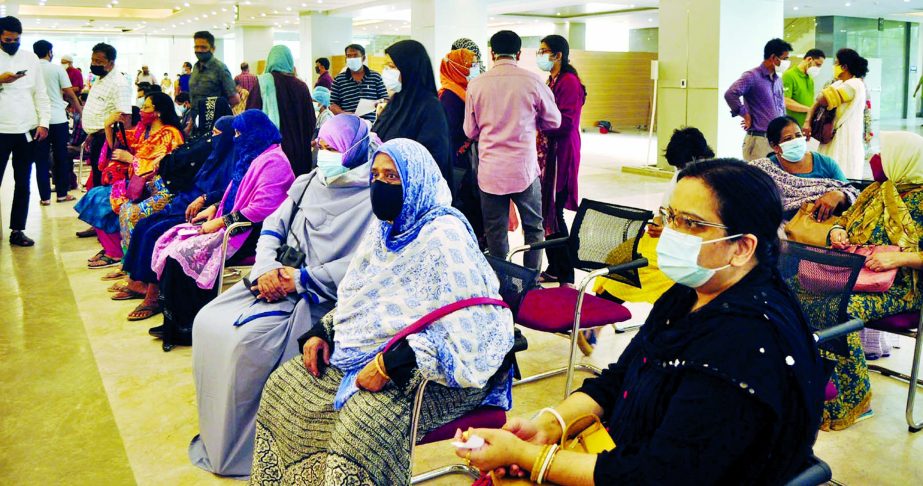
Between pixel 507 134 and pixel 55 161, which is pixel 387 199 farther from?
pixel 55 161

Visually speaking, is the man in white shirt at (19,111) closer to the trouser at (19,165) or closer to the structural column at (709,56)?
the trouser at (19,165)

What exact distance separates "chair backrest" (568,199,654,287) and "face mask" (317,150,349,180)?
1100mm

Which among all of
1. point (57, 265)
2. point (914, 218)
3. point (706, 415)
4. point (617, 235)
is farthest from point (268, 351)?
point (57, 265)

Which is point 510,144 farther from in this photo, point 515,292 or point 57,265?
point 57,265

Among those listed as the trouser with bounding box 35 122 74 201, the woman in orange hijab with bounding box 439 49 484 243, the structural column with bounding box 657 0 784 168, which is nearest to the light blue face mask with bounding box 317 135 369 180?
the woman in orange hijab with bounding box 439 49 484 243

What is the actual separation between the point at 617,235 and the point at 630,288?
0.78 ft

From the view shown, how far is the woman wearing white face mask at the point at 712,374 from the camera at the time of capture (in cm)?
139

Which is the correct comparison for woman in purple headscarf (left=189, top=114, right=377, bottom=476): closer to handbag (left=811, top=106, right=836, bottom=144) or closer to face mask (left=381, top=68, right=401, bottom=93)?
face mask (left=381, top=68, right=401, bottom=93)

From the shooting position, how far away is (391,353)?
2.16 metres

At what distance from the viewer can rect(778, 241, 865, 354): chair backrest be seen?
2.61m

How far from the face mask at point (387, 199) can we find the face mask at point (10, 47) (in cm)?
531

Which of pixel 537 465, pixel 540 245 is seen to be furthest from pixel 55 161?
pixel 537 465

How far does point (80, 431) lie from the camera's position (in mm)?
3172

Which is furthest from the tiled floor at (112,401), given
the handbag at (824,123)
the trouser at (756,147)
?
the trouser at (756,147)
